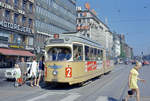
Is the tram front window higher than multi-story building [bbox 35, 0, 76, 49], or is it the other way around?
multi-story building [bbox 35, 0, 76, 49]

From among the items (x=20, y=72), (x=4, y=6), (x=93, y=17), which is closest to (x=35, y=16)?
(x=4, y=6)

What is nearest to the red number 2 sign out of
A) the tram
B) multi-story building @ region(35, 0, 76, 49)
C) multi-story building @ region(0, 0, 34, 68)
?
the tram

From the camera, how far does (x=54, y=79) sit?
10.3 meters

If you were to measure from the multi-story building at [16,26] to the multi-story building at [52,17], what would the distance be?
2576 mm

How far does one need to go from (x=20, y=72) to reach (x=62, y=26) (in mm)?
39633

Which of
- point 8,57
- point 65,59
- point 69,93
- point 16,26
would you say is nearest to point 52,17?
point 16,26

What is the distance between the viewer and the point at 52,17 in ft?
147

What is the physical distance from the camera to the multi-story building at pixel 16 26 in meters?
28.4

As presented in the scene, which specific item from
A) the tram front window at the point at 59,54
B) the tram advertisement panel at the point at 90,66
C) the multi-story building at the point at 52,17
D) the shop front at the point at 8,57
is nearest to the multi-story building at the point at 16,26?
the shop front at the point at 8,57

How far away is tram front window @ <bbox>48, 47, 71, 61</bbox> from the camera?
34.7ft

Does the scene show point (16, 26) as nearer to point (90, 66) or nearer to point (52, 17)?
point (52, 17)

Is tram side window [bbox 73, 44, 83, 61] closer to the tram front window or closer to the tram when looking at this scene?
the tram

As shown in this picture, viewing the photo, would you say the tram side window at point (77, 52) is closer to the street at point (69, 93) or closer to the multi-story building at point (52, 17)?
the street at point (69, 93)

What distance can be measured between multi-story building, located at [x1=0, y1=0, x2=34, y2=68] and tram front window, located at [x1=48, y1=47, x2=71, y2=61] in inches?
674
